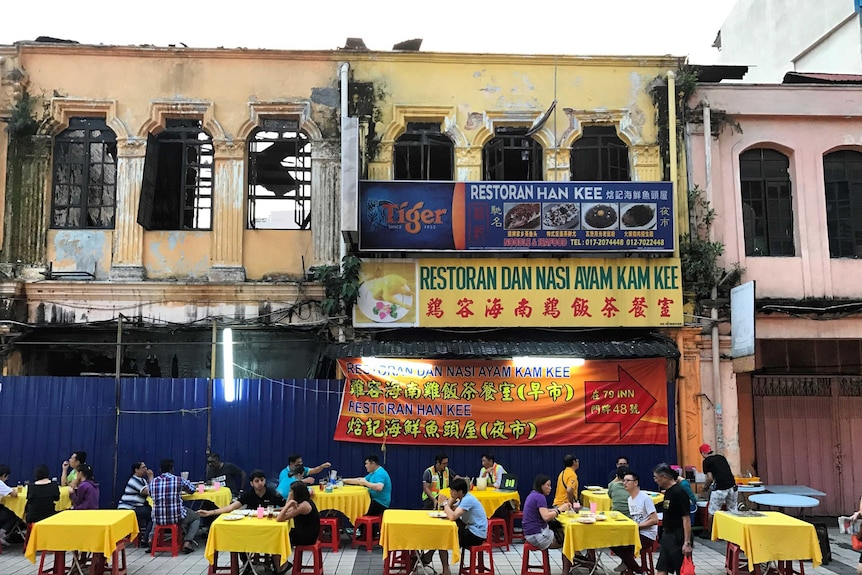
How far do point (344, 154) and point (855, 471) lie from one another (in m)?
12.7

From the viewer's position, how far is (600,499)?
12.2m

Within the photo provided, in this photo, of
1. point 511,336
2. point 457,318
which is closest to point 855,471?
point 511,336

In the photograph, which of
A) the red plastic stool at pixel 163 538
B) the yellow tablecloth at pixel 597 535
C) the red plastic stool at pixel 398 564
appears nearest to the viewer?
the yellow tablecloth at pixel 597 535

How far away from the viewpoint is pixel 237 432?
1365 cm

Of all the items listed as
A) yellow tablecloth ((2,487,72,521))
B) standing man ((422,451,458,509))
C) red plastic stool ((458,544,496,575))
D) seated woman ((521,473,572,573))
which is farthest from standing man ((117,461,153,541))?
seated woman ((521,473,572,573))

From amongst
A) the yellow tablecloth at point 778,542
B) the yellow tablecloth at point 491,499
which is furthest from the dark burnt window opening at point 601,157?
the yellow tablecloth at point 778,542

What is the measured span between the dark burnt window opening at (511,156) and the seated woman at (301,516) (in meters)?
7.70

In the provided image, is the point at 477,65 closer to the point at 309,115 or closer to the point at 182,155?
the point at 309,115

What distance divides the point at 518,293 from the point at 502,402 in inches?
80.6

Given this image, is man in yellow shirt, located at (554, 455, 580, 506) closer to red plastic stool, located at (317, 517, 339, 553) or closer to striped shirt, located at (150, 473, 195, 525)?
red plastic stool, located at (317, 517, 339, 553)

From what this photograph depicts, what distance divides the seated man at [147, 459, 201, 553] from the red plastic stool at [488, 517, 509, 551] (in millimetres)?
4665

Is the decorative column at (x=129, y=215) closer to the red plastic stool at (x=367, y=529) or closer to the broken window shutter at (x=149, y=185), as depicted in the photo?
the broken window shutter at (x=149, y=185)

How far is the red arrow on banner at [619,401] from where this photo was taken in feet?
46.2

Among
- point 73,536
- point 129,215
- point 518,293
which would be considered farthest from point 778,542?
point 129,215
